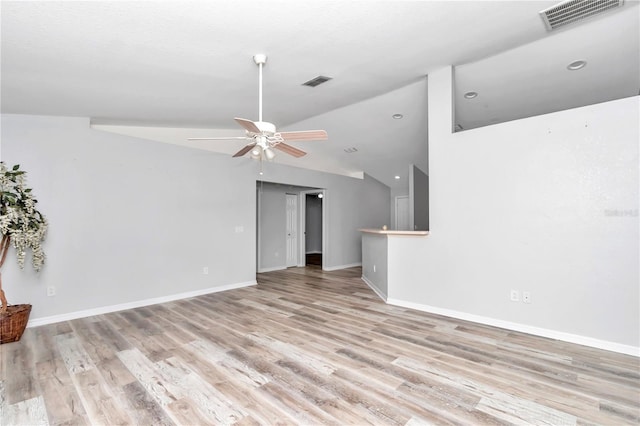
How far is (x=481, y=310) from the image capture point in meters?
3.71

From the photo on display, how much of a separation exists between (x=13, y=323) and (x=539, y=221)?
234 inches

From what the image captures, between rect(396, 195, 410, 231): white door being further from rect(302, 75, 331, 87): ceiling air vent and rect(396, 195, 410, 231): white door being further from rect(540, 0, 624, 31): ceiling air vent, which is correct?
rect(540, 0, 624, 31): ceiling air vent

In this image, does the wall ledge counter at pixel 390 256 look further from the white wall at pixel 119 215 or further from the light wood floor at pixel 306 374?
the white wall at pixel 119 215

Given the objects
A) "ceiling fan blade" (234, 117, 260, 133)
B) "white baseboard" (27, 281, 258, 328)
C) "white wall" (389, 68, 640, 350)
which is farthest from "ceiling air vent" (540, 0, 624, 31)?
"white baseboard" (27, 281, 258, 328)

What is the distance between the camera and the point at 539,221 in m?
3.33

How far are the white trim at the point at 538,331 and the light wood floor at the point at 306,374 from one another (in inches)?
4.1

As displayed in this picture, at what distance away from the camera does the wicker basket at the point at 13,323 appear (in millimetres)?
3250

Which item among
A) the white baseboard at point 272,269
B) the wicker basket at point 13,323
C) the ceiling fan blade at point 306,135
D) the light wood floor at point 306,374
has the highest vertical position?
the ceiling fan blade at point 306,135

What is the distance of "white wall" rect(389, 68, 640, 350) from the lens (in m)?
2.90

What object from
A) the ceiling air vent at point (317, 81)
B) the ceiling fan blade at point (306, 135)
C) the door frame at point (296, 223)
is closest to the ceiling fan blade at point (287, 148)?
the ceiling fan blade at point (306, 135)

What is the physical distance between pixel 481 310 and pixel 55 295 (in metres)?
5.54

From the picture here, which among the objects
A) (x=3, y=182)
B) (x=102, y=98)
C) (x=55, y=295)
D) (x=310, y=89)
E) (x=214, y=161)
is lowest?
(x=55, y=295)

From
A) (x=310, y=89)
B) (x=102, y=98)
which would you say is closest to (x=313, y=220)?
(x=310, y=89)

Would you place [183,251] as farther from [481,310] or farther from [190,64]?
[481,310]
